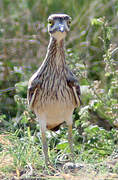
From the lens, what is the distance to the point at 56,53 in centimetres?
409

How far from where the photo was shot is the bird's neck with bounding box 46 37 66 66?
406cm

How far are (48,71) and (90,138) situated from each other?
131 centimetres

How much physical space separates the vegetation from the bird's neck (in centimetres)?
76

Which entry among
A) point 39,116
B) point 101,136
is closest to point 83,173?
point 39,116

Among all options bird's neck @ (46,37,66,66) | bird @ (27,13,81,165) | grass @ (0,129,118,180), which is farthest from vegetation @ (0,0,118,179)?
bird's neck @ (46,37,66,66)

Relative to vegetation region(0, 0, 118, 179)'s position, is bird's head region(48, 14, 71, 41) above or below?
above

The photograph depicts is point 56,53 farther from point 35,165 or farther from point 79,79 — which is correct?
point 79,79

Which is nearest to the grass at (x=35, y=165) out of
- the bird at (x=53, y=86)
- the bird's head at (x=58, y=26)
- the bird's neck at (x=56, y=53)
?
the bird at (x=53, y=86)

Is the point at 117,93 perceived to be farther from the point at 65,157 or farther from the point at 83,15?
the point at 83,15

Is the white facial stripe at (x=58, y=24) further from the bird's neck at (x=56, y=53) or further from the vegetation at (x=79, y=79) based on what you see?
the vegetation at (x=79, y=79)

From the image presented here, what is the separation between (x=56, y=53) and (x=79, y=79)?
69.5 inches

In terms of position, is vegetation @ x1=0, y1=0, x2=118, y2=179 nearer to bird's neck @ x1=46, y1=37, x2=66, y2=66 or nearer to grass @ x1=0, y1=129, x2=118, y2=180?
grass @ x1=0, y1=129, x2=118, y2=180

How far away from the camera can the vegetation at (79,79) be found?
4.06 metres

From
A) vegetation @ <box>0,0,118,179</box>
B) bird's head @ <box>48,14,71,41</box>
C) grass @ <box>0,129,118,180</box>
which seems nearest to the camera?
grass @ <box>0,129,118,180</box>
